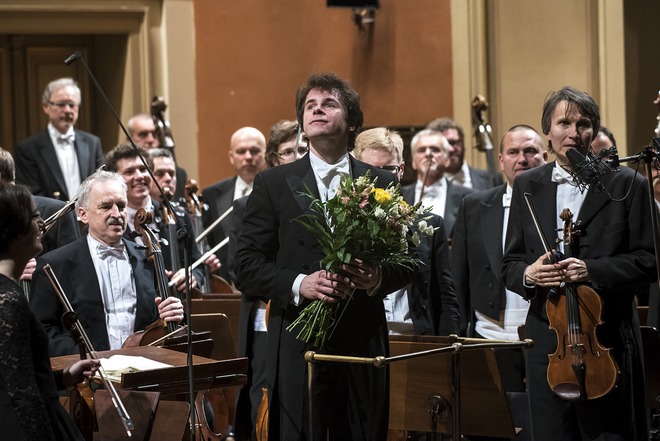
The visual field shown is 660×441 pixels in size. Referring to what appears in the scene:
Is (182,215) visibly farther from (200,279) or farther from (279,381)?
(279,381)

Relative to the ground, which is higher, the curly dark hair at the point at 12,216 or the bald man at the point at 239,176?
the bald man at the point at 239,176

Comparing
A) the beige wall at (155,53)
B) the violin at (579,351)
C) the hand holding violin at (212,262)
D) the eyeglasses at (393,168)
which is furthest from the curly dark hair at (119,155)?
the violin at (579,351)

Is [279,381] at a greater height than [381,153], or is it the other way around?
[381,153]

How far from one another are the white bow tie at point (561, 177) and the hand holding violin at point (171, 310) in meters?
1.61

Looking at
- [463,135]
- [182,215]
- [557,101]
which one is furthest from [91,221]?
[463,135]

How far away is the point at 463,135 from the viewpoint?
339 inches

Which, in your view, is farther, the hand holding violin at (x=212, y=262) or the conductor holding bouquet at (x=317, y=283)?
the hand holding violin at (x=212, y=262)

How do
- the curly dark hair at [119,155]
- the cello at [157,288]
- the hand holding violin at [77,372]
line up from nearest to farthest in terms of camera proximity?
1. the hand holding violin at [77,372]
2. the cello at [157,288]
3. the curly dark hair at [119,155]

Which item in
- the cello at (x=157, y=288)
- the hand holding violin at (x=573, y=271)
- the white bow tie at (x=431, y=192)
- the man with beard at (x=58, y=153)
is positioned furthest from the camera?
the man with beard at (x=58, y=153)

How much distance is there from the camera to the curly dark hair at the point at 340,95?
428 cm

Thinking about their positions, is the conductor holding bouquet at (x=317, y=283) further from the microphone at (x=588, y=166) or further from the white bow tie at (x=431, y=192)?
the white bow tie at (x=431, y=192)

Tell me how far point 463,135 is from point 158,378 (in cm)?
480

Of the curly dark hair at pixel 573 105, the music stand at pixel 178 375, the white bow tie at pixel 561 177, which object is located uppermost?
the curly dark hair at pixel 573 105

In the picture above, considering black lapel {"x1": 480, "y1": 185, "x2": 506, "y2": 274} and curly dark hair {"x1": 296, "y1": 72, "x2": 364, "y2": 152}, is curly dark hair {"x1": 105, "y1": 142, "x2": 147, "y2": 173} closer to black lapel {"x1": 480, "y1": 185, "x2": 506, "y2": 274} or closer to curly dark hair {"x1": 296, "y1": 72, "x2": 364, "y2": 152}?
black lapel {"x1": 480, "y1": 185, "x2": 506, "y2": 274}
